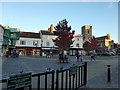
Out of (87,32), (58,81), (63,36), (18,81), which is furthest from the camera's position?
(87,32)

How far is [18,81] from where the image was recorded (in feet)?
10.0

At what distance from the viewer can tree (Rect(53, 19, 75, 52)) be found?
27594 mm

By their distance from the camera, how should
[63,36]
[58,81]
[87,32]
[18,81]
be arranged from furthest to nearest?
1. [87,32]
2. [63,36]
3. [58,81]
4. [18,81]

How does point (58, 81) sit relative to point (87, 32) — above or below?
below

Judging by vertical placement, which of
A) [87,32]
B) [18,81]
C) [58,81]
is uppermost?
[87,32]

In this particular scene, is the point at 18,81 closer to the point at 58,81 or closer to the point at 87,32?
the point at 58,81

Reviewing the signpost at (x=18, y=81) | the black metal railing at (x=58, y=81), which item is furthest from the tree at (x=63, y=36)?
the signpost at (x=18, y=81)

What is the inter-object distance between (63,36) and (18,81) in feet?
81.9

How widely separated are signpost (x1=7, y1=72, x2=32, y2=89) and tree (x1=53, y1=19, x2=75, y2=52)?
79.5 feet

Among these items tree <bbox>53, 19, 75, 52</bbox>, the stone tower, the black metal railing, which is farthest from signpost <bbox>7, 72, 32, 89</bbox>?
the stone tower

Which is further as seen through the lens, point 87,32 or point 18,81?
point 87,32

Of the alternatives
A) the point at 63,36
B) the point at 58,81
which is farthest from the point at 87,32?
the point at 58,81

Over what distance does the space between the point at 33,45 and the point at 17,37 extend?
6.58 metres

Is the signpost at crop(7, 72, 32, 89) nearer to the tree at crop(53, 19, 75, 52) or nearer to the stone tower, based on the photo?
the tree at crop(53, 19, 75, 52)
